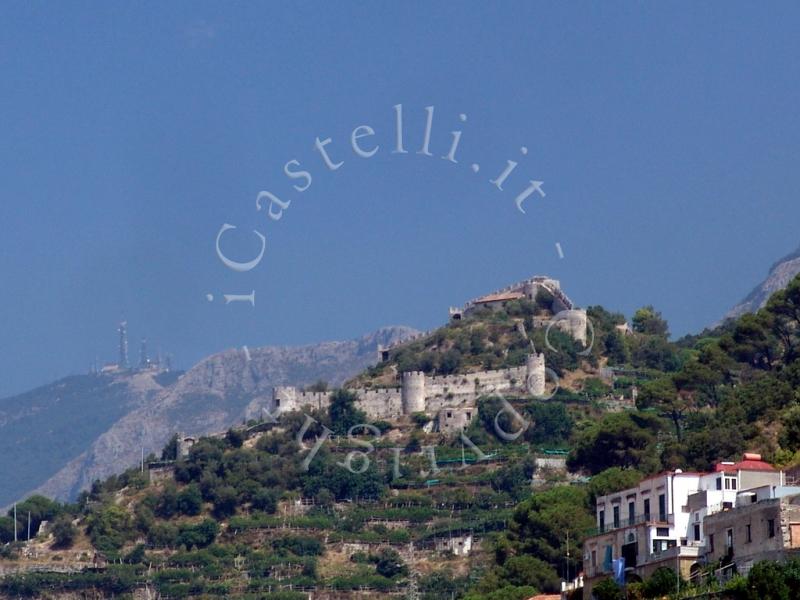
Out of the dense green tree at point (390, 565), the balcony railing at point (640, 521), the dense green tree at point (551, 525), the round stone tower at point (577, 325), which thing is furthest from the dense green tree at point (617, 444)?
the round stone tower at point (577, 325)

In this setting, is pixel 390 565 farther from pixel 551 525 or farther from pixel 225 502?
pixel 551 525

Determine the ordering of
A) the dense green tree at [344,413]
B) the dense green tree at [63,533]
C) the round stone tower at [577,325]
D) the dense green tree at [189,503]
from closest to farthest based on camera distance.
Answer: the dense green tree at [189,503] < the dense green tree at [63,533] < the dense green tree at [344,413] < the round stone tower at [577,325]

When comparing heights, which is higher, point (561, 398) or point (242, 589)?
point (561, 398)

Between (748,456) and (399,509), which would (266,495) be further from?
(748,456)

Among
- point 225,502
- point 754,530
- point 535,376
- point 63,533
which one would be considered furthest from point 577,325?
point 754,530

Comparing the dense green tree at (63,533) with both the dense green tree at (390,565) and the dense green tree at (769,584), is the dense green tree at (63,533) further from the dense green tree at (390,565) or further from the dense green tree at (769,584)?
the dense green tree at (769,584)

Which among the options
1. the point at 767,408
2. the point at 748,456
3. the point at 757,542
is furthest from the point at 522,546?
the point at 757,542
